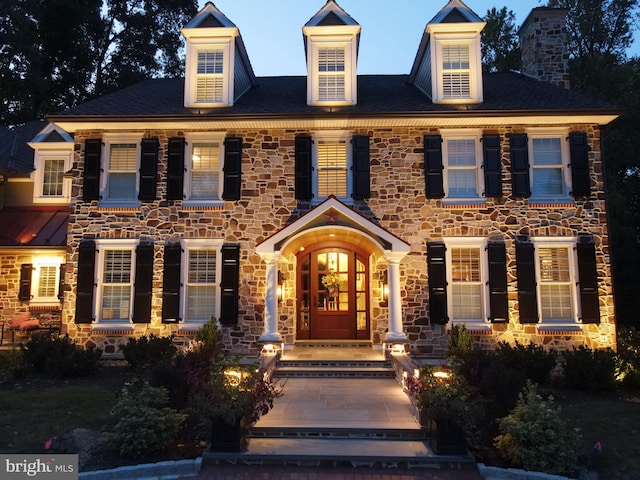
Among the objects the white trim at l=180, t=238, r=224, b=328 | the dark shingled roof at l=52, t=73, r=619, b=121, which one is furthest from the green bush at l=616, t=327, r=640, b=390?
the white trim at l=180, t=238, r=224, b=328

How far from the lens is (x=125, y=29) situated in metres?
28.2

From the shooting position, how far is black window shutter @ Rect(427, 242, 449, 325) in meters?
11.3

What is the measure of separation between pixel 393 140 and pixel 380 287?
13.3 feet

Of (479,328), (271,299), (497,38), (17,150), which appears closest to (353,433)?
(271,299)

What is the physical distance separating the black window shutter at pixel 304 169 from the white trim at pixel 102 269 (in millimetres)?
4581

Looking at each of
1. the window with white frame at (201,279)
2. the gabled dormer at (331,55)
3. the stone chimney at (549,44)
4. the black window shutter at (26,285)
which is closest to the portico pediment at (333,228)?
the window with white frame at (201,279)

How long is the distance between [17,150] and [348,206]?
13615 mm

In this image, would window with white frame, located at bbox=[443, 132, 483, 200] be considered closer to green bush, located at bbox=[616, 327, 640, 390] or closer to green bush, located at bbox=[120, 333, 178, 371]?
green bush, located at bbox=[616, 327, 640, 390]

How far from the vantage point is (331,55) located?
41.3 feet

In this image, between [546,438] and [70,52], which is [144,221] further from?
[70,52]

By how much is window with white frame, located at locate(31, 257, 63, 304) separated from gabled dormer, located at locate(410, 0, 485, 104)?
12.9m

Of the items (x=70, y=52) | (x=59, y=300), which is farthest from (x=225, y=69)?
(x=70, y=52)

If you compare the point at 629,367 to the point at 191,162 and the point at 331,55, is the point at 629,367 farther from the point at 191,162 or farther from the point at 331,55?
the point at 191,162

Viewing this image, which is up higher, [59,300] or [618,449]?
[59,300]
